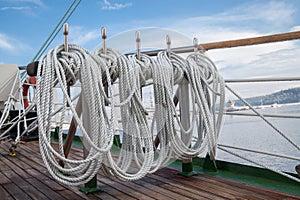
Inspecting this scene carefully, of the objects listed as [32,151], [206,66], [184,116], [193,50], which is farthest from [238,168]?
[32,151]

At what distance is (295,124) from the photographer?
9.20ft

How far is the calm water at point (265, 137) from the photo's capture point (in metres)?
2.23

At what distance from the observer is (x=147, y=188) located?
74.3 inches

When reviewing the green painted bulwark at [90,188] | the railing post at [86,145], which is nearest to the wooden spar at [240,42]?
the railing post at [86,145]

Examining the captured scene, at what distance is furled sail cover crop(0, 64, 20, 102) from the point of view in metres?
4.73

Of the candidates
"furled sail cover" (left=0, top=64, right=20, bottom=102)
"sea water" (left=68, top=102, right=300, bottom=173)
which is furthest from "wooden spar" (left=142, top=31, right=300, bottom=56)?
"furled sail cover" (left=0, top=64, right=20, bottom=102)

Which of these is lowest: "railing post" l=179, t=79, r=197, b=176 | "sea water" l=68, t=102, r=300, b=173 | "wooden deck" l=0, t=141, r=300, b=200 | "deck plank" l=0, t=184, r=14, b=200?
"deck plank" l=0, t=184, r=14, b=200

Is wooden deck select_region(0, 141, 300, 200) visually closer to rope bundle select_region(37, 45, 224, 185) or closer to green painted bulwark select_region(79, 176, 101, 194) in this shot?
green painted bulwark select_region(79, 176, 101, 194)

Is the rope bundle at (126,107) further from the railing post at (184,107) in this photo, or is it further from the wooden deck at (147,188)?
the wooden deck at (147,188)

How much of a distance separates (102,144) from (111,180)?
68cm

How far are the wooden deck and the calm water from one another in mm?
457

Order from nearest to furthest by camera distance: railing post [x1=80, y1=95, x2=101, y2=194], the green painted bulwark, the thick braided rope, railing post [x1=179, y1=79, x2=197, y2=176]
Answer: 1. the thick braided rope
2. railing post [x1=80, y1=95, x2=101, y2=194]
3. the green painted bulwark
4. railing post [x1=179, y1=79, x2=197, y2=176]

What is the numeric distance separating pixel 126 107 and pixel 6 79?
3.81 m

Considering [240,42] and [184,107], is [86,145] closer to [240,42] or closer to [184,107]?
[184,107]
